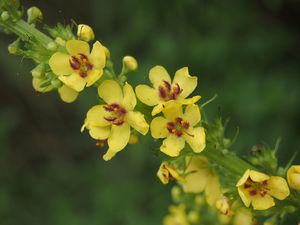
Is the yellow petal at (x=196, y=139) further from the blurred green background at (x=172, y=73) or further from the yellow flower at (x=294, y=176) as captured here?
the blurred green background at (x=172, y=73)

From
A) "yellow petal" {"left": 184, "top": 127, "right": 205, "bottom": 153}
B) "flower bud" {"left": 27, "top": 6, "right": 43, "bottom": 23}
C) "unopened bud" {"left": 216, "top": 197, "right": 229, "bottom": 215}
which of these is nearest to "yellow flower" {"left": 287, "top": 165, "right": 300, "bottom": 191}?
"unopened bud" {"left": 216, "top": 197, "right": 229, "bottom": 215}

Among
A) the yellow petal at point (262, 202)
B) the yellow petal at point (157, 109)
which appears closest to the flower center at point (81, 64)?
the yellow petal at point (157, 109)

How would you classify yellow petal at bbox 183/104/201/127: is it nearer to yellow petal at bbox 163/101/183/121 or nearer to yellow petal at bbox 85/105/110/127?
yellow petal at bbox 163/101/183/121

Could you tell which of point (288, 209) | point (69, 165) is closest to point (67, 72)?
point (288, 209)

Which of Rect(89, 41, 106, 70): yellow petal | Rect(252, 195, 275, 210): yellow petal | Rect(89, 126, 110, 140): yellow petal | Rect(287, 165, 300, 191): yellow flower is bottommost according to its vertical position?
Rect(252, 195, 275, 210): yellow petal

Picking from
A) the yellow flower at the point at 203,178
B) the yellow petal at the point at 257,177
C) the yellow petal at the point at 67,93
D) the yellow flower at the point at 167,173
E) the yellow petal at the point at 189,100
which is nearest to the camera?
the yellow petal at the point at 189,100

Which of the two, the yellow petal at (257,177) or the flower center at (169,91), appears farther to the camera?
the flower center at (169,91)

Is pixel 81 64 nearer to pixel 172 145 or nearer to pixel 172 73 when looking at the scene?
pixel 172 145

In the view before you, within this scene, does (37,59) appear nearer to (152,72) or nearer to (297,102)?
(152,72)
